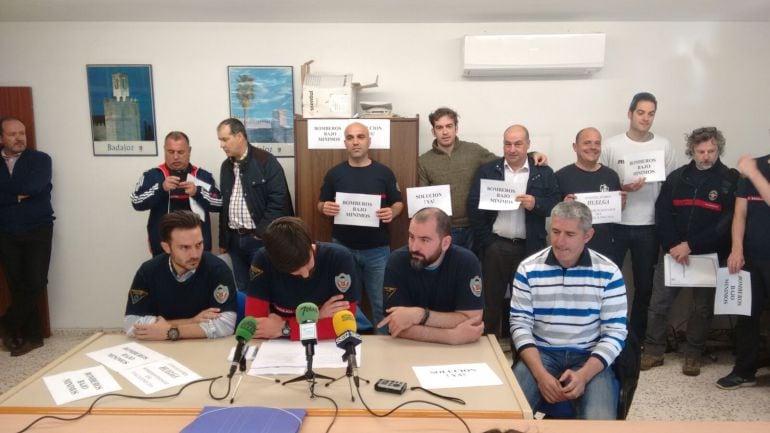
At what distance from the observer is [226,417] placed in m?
1.53

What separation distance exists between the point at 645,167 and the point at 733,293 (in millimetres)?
998

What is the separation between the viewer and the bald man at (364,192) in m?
3.55

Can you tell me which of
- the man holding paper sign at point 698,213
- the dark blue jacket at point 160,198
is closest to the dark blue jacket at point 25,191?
the dark blue jacket at point 160,198

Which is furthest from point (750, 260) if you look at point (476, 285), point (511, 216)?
point (476, 285)

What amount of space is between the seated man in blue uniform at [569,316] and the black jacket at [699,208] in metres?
1.78

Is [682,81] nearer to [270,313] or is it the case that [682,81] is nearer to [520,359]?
[520,359]

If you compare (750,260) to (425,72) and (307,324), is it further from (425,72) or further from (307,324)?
(307,324)

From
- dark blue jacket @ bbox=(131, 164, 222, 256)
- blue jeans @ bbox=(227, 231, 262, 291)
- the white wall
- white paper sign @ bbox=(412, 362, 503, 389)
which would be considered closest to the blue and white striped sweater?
white paper sign @ bbox=(412, 362, 503, 389)

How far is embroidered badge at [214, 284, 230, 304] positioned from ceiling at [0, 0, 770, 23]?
226 cm

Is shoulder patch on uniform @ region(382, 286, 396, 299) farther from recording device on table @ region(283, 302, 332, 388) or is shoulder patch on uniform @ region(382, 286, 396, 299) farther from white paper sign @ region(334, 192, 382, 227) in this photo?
white paper sign @ region(334, 192, 382, 227)

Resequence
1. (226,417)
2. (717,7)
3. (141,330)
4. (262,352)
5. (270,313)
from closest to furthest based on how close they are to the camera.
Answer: (226,417) → (262,352) → (141,330) → (270,313) → (717,7)

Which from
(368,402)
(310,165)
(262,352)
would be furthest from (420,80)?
(368,402)

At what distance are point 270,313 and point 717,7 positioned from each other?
383 cm

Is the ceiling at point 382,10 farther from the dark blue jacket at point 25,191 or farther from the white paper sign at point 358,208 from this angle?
the white paper sign at point 358,208
